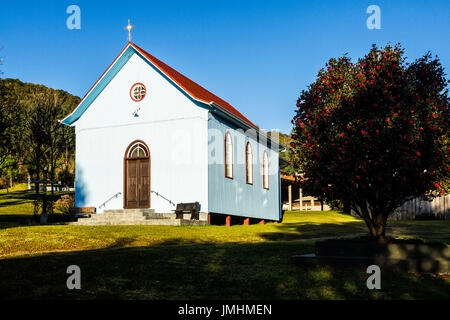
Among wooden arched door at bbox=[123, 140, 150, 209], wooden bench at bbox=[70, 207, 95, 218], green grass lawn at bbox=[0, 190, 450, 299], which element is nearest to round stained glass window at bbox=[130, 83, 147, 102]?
wooden arched door at bbox=[123, 140, 150, 209]

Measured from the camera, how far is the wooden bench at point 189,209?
67.5 feet

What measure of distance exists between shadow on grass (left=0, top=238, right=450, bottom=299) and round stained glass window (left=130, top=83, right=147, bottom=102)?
44.4 feet

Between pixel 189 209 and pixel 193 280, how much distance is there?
1248 centimetres

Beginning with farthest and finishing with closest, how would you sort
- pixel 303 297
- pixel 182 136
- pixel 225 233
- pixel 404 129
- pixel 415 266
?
pixel 182 136 → pixel 225 233 → pixel 404 129 → pixel 415 266 → pixel 303 297

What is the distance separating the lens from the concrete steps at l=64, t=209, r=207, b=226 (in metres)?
20.1

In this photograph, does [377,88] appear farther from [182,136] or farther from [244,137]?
[244,137]

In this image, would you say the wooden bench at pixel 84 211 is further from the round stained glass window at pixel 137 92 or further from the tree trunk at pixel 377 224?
the tree trunk at pixel 377 224

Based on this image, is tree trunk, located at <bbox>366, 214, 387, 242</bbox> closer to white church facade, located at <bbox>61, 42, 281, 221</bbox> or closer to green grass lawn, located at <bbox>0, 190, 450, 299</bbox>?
green grass lawn, located at <bbox>0, 190, 450, 299</bbox>

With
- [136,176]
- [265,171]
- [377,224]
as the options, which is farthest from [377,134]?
[265,171]

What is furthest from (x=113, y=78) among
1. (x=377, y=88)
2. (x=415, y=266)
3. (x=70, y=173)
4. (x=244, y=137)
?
(x=70, y=173)

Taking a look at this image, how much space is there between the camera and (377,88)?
9.92 m

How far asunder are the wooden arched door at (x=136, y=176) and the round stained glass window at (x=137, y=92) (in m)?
2.17

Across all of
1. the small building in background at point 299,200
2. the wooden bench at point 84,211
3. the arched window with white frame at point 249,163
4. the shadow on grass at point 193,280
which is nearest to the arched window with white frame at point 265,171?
the arched window with white frame at point 249,163

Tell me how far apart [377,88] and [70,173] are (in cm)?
4935
